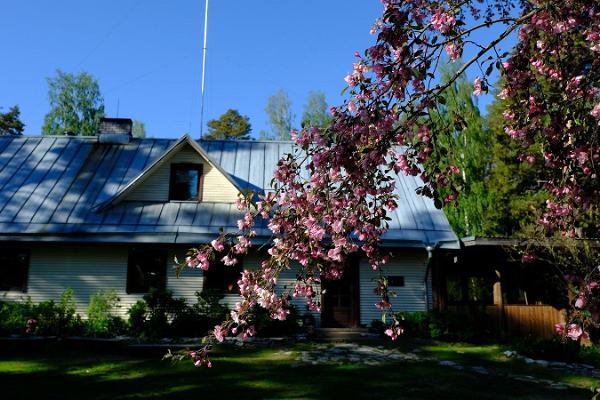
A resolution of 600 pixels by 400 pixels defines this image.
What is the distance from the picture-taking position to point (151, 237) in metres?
14.7

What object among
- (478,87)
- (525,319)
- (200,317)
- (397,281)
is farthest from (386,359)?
(478,87)

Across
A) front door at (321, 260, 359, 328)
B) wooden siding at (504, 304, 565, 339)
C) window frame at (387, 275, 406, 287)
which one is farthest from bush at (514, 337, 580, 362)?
front door at (321, 260, 359, 328)

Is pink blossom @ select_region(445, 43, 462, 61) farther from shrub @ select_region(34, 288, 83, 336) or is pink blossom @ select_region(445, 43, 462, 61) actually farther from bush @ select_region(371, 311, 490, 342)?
shrub @ select_region(34, 288, 83, 336)

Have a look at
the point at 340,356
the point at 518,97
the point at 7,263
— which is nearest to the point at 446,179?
the point at 518,97

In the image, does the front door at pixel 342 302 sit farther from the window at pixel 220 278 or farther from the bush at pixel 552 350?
the bush at pixel 552 350

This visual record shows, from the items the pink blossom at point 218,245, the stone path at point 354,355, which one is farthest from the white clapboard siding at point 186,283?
the pink blossom at point 218,245

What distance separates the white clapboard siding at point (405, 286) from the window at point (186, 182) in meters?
5.62

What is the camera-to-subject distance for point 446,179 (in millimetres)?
4090

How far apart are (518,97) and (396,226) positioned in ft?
36.3

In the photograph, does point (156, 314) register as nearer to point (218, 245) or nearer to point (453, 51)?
point (218, 245)

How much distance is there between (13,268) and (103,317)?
3296 millimetres

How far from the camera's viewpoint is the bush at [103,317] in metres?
13.7

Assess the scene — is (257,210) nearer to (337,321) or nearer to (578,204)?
(578,204)

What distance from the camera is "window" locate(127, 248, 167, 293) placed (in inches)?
603
